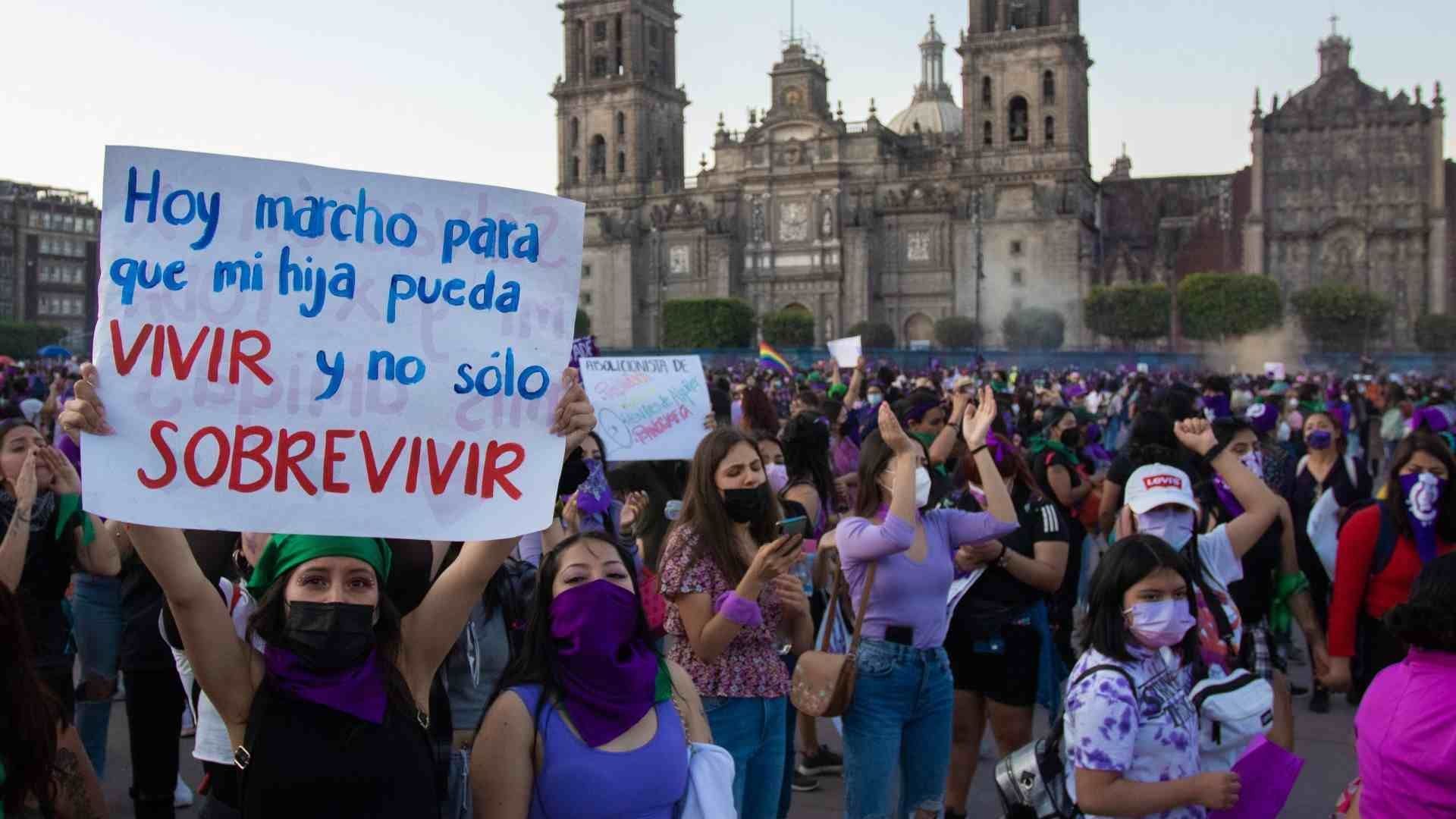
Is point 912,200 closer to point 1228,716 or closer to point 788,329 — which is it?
point 788,329

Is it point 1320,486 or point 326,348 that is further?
point 1320,486

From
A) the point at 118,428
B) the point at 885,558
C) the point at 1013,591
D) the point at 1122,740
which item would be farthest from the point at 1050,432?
the point at 118,428

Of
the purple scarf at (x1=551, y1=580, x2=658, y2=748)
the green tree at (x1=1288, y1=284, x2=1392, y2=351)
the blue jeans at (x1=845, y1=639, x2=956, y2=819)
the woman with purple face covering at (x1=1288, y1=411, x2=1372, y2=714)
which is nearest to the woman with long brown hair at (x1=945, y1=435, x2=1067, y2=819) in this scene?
the blue jeans at (x1=845, y1=639, x2=956, y2=819)

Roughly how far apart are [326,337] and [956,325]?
189ft

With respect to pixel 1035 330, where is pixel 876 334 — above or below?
below

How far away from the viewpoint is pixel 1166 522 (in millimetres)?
4684

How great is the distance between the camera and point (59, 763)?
330cm

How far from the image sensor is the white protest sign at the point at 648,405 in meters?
7.88

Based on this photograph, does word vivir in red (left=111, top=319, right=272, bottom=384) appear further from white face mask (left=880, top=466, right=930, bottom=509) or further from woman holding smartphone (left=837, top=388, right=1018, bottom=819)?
white face mask (left=880, top=466, right=930, bottom=509)

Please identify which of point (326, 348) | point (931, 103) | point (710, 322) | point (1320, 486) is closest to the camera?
point (326, 348)

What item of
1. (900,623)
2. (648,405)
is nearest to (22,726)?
(900,623)

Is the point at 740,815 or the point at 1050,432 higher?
the point at 1050,432

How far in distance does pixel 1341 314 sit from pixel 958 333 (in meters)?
15.2

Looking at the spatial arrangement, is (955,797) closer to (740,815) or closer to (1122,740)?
(740,815)
